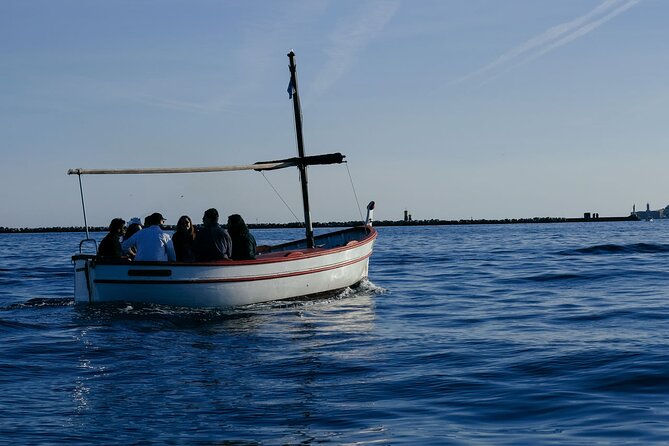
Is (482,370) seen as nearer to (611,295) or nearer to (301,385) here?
(301,385)

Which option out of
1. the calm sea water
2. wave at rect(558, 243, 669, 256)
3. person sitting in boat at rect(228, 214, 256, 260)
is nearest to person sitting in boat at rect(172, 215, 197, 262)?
person sitting in boat at rect(228, 214, 256, 260)

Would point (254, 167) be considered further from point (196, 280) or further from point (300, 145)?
point (196, 280)

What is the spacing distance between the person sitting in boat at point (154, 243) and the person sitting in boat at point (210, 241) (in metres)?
0.64

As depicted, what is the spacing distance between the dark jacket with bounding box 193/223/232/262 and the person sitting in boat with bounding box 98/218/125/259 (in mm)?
1728

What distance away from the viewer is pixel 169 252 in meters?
18.0

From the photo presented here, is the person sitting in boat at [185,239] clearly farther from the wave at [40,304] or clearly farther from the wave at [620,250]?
the wave at [620,250]

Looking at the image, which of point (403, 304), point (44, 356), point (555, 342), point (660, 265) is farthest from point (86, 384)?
point (660, 265)

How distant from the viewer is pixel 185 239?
61.3 ft

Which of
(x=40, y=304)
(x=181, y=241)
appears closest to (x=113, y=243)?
(x=181, y=241)

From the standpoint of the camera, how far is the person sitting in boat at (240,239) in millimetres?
19359

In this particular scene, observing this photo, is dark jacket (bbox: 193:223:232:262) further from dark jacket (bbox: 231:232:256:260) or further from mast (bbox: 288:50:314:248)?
mast (bbox: 288:50:314:248)

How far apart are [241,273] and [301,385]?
8.88m

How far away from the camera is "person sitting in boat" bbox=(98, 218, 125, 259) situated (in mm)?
17828

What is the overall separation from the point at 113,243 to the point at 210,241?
2175mm
